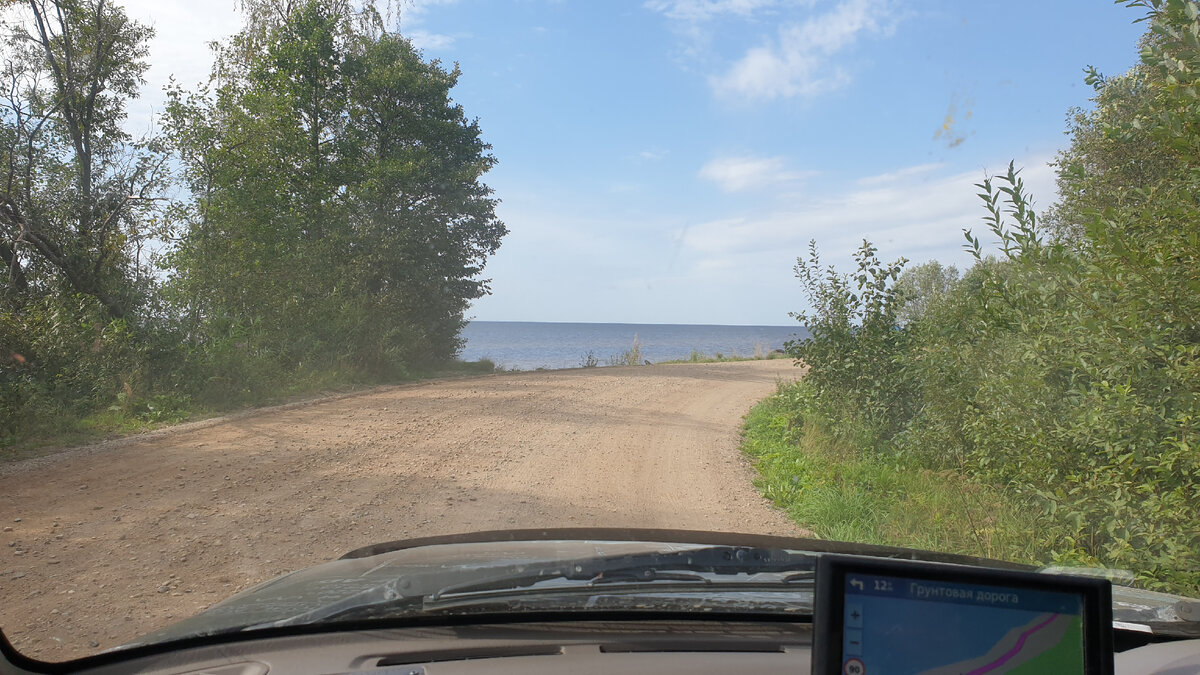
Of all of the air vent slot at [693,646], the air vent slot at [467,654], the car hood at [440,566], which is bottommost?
the air vent slot at [693,646]

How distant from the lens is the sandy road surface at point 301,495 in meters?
4.29

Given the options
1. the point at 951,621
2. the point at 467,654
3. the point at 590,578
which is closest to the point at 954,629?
the point at 951,621

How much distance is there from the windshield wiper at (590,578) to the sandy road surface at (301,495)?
227cm

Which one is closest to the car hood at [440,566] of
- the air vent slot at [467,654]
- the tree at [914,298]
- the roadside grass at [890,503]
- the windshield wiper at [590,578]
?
the windshield wiper at [590,578]

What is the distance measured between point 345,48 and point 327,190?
12.5ft

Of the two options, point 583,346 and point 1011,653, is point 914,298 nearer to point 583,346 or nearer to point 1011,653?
point 1011,653

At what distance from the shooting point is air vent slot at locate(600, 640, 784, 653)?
1965mm

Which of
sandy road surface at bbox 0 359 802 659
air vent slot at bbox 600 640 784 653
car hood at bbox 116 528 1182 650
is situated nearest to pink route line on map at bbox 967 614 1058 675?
air vent slot at bbox 600 640 784 653

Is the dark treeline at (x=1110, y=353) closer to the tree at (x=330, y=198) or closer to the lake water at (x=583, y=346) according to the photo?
the lake water at (x=583, y=346)

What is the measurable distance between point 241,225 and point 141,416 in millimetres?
5767

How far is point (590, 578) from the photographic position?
2.33 meters

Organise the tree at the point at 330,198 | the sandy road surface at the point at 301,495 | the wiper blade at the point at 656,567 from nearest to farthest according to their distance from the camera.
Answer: the wiper blade at the point at 656,567 → the sandy road surface at the point at 301,495 → the tree at the point at 330,198

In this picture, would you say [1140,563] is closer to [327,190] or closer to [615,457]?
[615,457]

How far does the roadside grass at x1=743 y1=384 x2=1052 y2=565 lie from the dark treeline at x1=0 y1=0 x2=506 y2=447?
309 inches
